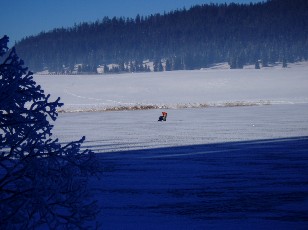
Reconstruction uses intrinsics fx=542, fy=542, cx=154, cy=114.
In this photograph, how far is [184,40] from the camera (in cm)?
12250

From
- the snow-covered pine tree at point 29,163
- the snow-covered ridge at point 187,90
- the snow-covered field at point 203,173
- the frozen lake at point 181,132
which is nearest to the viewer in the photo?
the snow-covered pine tree at point 29,163

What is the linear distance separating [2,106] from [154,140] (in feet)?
35.7

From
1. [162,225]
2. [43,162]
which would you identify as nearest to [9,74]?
[43,162]

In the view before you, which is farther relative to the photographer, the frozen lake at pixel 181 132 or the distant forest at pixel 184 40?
the distant forest at pixel 184 40

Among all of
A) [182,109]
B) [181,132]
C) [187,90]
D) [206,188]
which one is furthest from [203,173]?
[187,90]

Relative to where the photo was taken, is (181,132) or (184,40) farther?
(184,40)

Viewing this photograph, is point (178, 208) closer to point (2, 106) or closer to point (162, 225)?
point (162, 225)

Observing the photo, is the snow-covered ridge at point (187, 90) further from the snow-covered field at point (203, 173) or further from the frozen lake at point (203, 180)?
the frozen lake at point (203, 180)

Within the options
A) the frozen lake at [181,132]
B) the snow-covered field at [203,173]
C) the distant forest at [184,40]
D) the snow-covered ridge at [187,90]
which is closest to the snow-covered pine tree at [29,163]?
the snow-covered field at [203,173]

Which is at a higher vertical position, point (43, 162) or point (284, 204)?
point (43, 162)

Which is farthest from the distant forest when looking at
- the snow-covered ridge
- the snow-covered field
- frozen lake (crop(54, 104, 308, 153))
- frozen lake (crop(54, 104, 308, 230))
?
frozen lake (crop(54, 104, 308, 230))

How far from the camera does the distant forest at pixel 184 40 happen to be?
4018 inches

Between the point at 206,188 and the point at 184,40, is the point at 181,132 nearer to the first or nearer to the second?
the point at 206,188

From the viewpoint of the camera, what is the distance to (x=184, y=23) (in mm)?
138625
